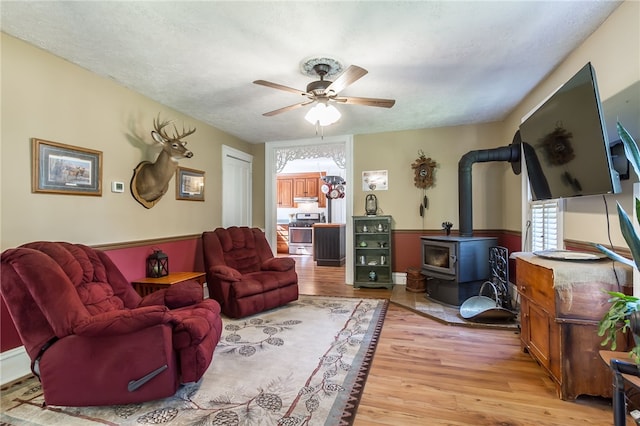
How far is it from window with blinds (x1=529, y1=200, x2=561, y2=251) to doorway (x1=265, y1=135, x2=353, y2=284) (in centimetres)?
253

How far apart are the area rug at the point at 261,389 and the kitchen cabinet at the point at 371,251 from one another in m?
1.81

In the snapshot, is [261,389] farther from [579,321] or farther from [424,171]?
[424,171]

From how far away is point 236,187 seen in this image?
5117 mm

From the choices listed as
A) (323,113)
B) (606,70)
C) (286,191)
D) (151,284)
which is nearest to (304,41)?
(323,113)

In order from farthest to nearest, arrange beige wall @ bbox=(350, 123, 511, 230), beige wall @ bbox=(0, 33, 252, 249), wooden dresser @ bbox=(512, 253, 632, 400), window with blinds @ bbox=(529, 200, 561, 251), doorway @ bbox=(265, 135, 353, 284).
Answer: doorway @ bbox=(265, 135, 353, 284), beige wall @ bbox=(350, 123, 511, 230), window with blinds @ bbox=(529, 200, 561, 251), beige wall @ bbox=(0, 33, 252, 249), wooden dresser @ bbox=(512, 253, 632, 400)

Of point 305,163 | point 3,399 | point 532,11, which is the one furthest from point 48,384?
point 305,163

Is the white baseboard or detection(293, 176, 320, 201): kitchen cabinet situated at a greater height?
detection(293, 176, 320, 201): kitchen cabinet

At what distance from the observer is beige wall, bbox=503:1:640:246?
1846 millimetres

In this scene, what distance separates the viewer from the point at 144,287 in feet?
9.89

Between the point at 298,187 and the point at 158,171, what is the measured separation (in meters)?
6.06

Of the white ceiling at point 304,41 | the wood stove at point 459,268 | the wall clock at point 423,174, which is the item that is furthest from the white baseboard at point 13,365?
the wall clock at point 423,174

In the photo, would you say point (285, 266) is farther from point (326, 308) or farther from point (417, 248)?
point (417, 248)

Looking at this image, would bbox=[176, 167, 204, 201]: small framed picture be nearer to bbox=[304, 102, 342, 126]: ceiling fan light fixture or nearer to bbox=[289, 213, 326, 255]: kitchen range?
bbox=[304, 102, 342, 126]: ceiling fan light fixture

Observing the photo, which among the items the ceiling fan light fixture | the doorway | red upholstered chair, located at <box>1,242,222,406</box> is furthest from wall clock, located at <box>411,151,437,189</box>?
red upholstered chair, located at <box>1,242,222,406</box>
